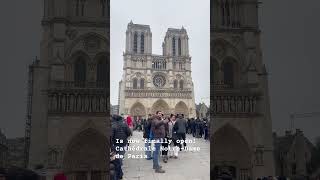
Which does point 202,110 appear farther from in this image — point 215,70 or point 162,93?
point 215,70

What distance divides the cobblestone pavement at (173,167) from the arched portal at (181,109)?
40cm

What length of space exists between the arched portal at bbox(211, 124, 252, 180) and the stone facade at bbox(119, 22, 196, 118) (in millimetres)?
5168

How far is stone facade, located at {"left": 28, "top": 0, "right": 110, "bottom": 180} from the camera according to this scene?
347 inches

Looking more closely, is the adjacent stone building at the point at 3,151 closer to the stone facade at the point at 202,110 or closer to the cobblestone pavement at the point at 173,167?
the cobblestone pavement at the point at 173,167

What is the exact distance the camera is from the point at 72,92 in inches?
352

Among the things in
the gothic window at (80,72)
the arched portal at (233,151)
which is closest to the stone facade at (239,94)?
the arched portal at (233,151)

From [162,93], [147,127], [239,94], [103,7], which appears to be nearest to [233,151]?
[239,94]

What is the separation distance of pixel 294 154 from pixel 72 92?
5210 mm

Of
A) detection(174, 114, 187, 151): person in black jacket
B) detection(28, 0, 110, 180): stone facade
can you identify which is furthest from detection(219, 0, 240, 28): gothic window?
detection(174, 114, 187, 151): person in black jacket

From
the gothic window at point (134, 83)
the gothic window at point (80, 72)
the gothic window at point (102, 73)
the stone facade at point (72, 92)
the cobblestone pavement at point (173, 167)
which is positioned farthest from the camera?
the gothic window at point (80, 72)

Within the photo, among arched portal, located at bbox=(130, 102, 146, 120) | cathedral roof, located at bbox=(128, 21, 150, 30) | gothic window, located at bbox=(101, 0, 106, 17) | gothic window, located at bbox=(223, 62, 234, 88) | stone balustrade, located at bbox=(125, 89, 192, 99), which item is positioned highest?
gothic window, located at bbox=(101, 0, 106, 17)

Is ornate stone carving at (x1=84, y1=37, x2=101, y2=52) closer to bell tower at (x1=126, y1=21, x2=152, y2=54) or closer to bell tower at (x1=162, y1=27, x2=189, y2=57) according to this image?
bell tower at (x1=126, y1=21, x2=152, y2=54)

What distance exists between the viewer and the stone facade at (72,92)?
8820 mm

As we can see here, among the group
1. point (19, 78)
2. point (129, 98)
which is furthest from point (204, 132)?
point (19, 78)
